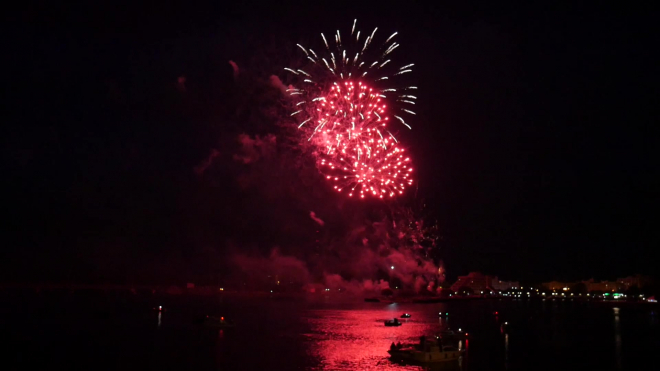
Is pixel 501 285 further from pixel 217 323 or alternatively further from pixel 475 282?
pixel 217 323

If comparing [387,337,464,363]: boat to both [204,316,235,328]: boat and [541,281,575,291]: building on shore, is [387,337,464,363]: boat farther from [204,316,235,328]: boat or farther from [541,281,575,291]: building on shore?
[541,281,575,291]: building on shore

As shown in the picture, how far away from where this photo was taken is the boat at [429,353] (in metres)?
23.1

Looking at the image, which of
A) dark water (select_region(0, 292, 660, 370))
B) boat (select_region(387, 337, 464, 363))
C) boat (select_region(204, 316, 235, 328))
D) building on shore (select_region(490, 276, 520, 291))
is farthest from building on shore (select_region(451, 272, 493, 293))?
boat (select_region(387, 337, 464, 363))

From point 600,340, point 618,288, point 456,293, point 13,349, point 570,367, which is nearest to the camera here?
point 570,367

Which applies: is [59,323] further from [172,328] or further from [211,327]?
[211,327]

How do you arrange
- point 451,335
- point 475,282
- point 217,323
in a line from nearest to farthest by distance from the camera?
point 451,335 → point 217,323 → point 475,282

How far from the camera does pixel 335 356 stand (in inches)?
1017

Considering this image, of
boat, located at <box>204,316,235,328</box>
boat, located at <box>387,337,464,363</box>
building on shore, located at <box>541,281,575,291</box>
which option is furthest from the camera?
building on shore, located at <box>541,281,575,291</box>

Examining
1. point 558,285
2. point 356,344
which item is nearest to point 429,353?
point 356,344

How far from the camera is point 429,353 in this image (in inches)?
909

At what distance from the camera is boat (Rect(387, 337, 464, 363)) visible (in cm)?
2308

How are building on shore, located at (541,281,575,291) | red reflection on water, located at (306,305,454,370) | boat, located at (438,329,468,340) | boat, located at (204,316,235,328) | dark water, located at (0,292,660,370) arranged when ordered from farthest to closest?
building on shore, located at (541,281,575,291) → boat, located at (204,316,235,328) → boat, located at (438,329,468,340) → dark water, located at (0,292,660,370) → red reflection on water, located at (306,305,454,370)

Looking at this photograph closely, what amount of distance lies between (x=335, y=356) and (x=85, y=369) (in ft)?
36.2

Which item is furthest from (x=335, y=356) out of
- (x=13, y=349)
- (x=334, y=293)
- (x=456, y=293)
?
(x=456, y=293)
